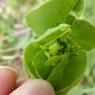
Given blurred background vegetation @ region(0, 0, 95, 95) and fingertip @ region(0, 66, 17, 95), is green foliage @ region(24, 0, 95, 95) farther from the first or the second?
blurred background vegetation @ region(0, 0, 95, 95)

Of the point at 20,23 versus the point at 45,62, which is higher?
the point at 45,62

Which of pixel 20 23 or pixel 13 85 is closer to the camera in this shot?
pixel 13 85

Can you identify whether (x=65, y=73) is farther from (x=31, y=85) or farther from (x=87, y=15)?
(x=87, y=15)

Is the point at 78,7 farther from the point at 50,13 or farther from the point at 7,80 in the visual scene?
the point at 7,80

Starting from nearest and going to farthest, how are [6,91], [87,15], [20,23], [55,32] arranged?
[55,32]
[6,91]
[87,15]
[20,23]

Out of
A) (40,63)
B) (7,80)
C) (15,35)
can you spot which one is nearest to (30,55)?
(40,63)

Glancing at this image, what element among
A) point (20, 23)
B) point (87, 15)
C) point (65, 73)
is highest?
point (65, 73)

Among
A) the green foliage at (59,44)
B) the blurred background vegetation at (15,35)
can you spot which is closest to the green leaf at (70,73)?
the green foliage at (59,44)

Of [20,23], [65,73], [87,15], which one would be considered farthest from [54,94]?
[20,23]
